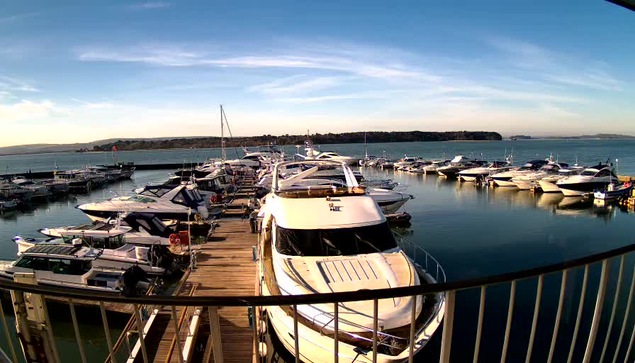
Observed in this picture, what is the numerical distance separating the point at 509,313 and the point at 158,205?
72.4 ft

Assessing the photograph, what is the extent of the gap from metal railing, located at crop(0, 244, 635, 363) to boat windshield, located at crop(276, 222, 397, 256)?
2.01m

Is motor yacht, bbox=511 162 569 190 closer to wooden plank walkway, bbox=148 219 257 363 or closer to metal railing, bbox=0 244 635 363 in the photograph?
metal railing, bbox=0 244 635 363

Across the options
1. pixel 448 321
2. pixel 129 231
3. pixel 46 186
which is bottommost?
pixel 46 186

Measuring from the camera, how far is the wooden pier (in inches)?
297

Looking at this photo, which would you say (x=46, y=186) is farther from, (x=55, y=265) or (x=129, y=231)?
(x=55, y=265)

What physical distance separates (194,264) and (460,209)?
2246 centimetres

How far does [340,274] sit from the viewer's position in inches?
270

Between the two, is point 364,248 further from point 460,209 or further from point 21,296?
point 460,209

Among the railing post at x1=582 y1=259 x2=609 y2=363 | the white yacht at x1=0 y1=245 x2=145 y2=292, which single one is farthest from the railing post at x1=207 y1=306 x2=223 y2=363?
the white yacht at x1=0 y1=245 x2=145 y2=292

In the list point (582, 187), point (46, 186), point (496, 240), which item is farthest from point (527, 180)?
point (46, 186)

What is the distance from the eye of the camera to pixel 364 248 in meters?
7.86

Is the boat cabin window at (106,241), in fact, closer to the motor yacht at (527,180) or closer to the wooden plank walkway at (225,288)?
the wooden plank walkway at (225,288)

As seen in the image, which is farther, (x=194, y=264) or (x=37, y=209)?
(x=37, y=209)

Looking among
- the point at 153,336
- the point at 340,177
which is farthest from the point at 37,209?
the point at 153,336
